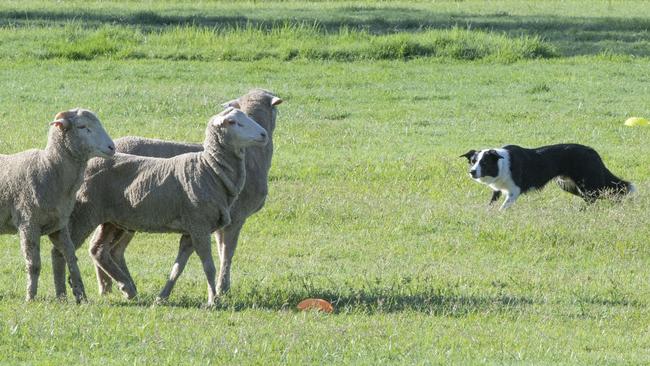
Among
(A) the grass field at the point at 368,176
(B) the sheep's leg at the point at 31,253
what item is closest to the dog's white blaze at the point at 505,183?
(A) the grass field at the point at 368,176

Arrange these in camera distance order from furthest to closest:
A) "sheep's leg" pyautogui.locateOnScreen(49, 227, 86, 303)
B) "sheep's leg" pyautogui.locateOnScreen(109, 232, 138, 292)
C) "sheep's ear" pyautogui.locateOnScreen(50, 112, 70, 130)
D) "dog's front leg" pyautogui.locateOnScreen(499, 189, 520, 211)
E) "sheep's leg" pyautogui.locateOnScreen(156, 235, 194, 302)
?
"dog's front leg" pyautogui.locateOnScreen(499, 189, 520, 211), "sheep's leg" pyautogui.locateOnScreen(109, 232, 138, 292), "sheep's leg" pyautogui.locateOnScreen(156, 235, 194, 302), "sheep's leg" pyautogui.locateOnScreen(49, 227, 86, 303), "sheep's ear" pyautogui.locateOnScreen(50, 112, 70, 130)

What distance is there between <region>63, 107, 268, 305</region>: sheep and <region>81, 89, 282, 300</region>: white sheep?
313 mm

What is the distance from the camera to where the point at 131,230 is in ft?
35.6

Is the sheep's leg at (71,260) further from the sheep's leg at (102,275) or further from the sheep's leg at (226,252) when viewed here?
the sheep's leg at (226,252)

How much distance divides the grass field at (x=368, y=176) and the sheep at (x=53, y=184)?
17.7 inches

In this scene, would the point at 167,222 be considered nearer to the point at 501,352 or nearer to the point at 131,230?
the point at 131,230

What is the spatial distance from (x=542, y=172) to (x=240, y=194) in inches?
238

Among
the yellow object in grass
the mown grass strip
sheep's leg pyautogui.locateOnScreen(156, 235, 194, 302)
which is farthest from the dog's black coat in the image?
the mown grass strip

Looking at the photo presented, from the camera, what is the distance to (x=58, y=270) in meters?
10.4

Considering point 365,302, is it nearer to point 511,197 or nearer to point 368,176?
point 511,197

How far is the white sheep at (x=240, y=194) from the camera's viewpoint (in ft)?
36.1

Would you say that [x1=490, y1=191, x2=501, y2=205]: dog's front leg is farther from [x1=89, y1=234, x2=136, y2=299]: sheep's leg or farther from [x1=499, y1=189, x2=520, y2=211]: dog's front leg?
[x1=89, y1=234, x2=136, y2=299]: sheep's leg

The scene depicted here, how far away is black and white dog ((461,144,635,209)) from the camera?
16.0 m

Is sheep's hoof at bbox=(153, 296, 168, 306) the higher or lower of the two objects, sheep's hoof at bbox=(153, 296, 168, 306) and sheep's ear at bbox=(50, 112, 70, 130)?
the lower
